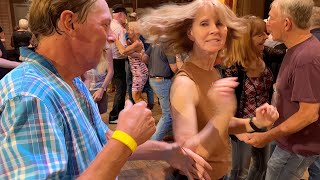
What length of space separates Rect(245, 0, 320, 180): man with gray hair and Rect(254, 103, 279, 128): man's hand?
250 mm

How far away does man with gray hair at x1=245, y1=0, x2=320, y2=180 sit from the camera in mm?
1756

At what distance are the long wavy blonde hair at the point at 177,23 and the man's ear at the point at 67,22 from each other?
0.73 metres

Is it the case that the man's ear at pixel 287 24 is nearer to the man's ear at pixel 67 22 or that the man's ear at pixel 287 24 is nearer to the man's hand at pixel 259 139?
the man's hand at pixel 259 139

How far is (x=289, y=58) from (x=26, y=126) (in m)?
1.58

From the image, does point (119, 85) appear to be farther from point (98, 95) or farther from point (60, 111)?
point (60, 111)

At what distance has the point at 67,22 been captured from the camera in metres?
0.93

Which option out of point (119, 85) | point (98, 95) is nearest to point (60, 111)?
point (98, 95)

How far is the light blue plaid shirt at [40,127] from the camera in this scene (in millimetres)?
750

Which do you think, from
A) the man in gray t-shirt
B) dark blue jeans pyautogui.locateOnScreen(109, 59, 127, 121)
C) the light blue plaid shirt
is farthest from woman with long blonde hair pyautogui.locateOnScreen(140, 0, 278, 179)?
dark blue jeans pyautogui.locateOnScreen(109, 59, 127, 121)

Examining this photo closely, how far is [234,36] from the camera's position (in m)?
1.77

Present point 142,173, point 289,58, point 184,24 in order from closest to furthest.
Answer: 1. point 184,24
2. point 289,58
3. point 142,173

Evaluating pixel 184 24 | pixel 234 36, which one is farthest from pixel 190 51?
pixel 234 36

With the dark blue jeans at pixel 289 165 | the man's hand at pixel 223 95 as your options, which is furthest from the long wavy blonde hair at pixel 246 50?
the man's hand at pixel 223 95

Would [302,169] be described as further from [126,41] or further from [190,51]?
[126,41]
